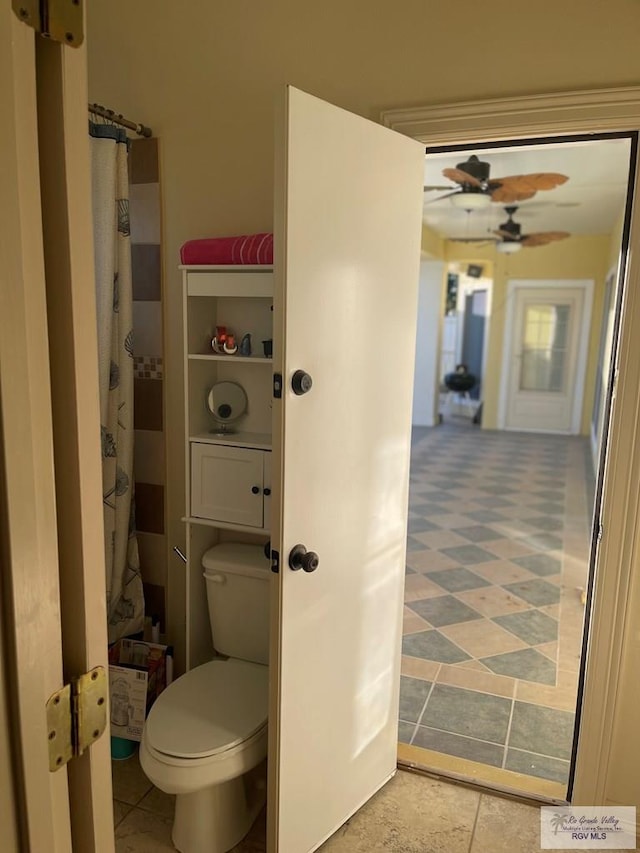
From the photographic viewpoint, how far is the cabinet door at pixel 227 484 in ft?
6.99

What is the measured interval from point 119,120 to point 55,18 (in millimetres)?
1564

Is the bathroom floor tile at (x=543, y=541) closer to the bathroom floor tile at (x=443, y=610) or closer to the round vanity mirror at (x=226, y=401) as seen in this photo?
the bathroom floor tile at (x=443, y=610)

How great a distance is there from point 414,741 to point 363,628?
2.73 ft

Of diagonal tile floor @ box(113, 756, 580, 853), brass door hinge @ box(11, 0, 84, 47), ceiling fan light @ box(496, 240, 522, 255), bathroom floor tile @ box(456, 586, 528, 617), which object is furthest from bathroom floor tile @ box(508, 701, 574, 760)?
ceiling fan light @ box(496, 240, 522, 255)

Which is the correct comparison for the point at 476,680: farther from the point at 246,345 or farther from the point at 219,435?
the point at 246,345

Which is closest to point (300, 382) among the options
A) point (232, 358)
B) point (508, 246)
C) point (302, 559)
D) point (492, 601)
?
point (302, 559)

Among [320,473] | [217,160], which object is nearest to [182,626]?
[320,473]

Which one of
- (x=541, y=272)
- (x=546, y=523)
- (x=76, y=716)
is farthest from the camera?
(x=541, y=272)

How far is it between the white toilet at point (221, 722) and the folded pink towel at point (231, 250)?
3.35 ft

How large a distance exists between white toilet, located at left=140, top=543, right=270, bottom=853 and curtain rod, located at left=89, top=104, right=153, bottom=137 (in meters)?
1.52

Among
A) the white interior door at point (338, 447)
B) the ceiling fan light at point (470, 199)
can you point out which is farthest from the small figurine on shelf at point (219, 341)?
the ceiling fan light at point (470, 199)

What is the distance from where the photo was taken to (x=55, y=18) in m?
0.76

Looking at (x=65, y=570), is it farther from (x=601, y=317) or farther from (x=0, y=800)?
(x=601, y=317)

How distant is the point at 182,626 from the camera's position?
2541mm
